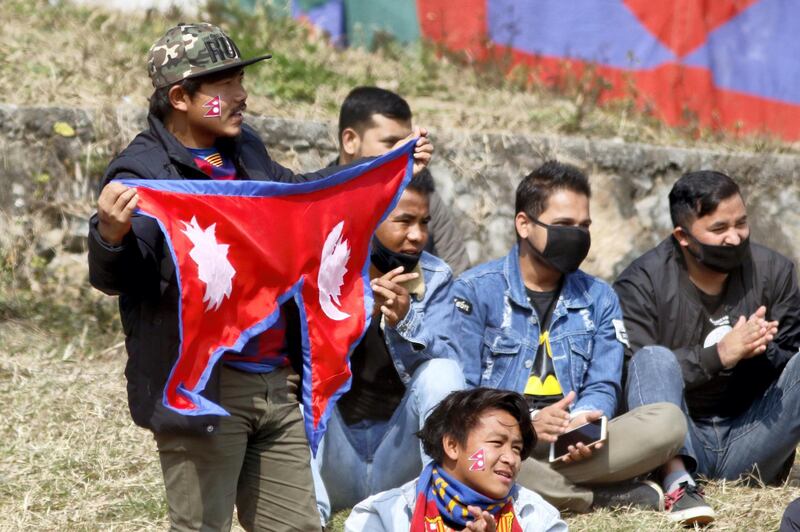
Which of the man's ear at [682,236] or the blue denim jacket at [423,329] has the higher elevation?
the man's ear at [682,236]

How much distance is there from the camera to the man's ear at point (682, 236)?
223 inches

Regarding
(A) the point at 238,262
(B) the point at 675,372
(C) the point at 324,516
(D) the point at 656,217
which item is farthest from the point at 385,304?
(D) the point at 656,217

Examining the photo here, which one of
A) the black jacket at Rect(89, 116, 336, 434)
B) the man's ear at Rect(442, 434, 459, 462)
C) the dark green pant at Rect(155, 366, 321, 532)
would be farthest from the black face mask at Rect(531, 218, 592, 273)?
the black jacket at Rect(89, 116, 336, 434)

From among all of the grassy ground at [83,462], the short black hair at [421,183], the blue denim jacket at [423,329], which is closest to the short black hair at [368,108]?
the short black hair at [421,183]

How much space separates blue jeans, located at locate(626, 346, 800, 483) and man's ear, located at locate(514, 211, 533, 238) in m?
0.71

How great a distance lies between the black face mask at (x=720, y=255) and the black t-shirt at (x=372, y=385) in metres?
1.54

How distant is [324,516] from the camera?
16.1ft

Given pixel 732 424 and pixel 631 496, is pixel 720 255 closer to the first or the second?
pixel 732 424

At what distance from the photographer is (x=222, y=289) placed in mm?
3779

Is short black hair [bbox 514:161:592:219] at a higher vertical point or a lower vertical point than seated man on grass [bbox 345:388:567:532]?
higher

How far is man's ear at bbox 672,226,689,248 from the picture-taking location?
5.67 metres

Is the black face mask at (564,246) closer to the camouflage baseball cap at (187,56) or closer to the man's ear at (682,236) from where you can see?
the man's ear at (682,236)

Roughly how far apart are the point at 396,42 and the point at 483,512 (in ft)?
19.9

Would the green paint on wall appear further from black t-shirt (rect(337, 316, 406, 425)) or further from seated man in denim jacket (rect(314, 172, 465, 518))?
black t-shirt (rect(337, 316, 406, 425))
